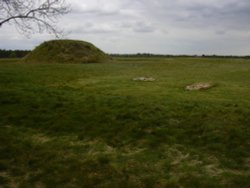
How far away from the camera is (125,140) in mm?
9289

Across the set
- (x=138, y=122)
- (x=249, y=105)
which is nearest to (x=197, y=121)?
(x=138, y=122)

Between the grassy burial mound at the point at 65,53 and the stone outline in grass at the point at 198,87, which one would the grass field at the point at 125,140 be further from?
the grassy burial mound at the point at 65,53

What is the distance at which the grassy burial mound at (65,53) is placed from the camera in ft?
118

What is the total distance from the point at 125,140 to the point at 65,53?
29267 millimetres

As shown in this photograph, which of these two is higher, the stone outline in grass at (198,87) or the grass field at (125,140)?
the stone outline in grass at (198,87)

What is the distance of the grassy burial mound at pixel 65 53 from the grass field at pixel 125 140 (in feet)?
70.4

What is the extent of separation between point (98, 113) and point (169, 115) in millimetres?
2391

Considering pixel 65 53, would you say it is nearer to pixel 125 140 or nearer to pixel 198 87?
pixel 198 87

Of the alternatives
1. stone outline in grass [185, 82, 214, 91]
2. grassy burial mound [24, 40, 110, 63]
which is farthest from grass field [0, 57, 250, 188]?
grassy burial mound [24, 40, 110, 63]

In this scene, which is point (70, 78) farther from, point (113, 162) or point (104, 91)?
point (113, 162)

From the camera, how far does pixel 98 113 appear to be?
11.5m

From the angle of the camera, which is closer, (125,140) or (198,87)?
(125,140)

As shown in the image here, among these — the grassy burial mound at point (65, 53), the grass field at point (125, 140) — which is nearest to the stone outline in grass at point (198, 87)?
the grass field at point (125, 140)

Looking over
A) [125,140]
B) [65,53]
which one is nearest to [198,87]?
[125,140]
